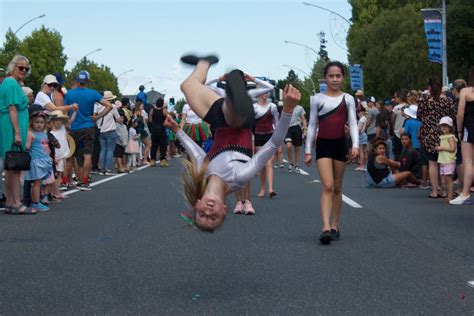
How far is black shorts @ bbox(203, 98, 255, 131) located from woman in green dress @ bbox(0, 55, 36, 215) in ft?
17.2

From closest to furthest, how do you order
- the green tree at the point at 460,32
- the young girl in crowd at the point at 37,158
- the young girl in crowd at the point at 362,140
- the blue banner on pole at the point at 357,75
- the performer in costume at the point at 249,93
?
the performer in costume at the point at 249,93, the young girl in crowd at the point at 37,158, the young girl in crowd at the point at 362,140, the blue banner on pole at the point at 357,75, the green tree at the point at 460,32

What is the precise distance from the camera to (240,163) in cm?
709

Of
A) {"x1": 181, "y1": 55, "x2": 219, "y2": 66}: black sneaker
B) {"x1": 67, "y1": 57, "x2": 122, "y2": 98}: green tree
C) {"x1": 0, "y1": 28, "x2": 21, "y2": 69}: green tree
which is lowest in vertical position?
{"x1": 67, "y1": 57, "x2": 122, "y2": 98}: green tree

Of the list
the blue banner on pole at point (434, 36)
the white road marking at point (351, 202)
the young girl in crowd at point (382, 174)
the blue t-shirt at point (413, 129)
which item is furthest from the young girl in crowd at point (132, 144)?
the blue banner on pole at point (434, 36)

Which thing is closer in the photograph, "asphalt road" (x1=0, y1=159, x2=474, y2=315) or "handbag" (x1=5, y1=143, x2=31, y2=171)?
"asphalt road" (x1=0, y1=159, x2=474, y2=315)

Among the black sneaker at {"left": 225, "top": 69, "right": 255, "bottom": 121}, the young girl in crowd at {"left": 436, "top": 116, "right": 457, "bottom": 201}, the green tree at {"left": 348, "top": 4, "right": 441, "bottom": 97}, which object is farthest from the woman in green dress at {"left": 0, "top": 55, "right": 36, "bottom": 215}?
the green tree at {"left": 348, "top": 4, "right": 441, "bottom": 97}

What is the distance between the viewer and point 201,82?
8062mm

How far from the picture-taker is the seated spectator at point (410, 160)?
18.2 m

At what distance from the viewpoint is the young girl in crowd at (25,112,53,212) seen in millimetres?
12625

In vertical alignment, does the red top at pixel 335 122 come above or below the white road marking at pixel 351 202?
above

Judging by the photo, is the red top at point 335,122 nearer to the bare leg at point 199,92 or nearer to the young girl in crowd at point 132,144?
the bare leg at point 199,92

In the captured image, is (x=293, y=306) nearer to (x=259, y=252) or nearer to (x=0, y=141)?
(x=259, y=252)

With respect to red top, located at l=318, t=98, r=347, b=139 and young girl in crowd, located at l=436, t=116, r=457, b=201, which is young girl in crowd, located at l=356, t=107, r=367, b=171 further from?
red top, located at l=318, t=98, r=347, b=139

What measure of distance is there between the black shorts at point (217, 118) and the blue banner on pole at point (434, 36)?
88.5 feet
